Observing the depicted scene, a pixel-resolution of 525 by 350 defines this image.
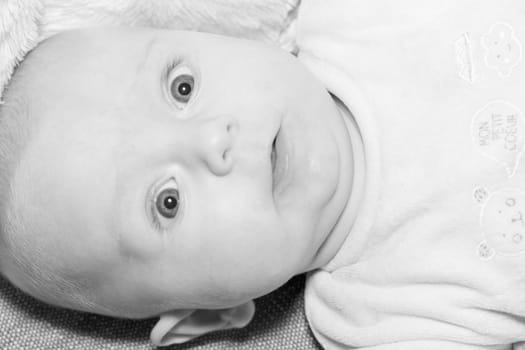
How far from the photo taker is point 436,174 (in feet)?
4.41

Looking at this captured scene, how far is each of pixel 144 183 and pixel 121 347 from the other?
46 centimetres

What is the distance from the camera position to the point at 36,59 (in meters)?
1.33

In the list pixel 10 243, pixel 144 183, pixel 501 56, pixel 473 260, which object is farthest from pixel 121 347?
pixel 501 56

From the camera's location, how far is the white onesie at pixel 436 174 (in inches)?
52.0

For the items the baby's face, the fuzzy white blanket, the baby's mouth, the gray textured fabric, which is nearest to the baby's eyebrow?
the baby's face

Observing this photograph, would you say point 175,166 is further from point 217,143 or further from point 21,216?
point 21,216

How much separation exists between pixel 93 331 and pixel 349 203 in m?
0.57

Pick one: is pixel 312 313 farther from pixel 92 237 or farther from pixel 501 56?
pixel 501 56

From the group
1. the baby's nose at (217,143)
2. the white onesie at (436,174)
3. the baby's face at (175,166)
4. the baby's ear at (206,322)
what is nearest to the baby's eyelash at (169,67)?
the baby's face at (175,166)

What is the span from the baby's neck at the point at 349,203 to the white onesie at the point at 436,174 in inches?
0.7

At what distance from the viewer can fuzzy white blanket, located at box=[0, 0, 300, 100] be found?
52.1 inches

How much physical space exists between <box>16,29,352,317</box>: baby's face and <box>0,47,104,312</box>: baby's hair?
2 centimetres

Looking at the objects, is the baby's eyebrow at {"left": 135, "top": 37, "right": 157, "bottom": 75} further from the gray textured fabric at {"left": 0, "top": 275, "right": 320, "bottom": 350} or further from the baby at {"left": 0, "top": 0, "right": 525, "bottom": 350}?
the gray textured fabric at {"left": 0, "top": 275, "right": 320, "bottom": 350}

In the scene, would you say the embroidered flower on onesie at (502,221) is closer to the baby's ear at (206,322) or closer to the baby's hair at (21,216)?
the baby's ear at (206,322)
